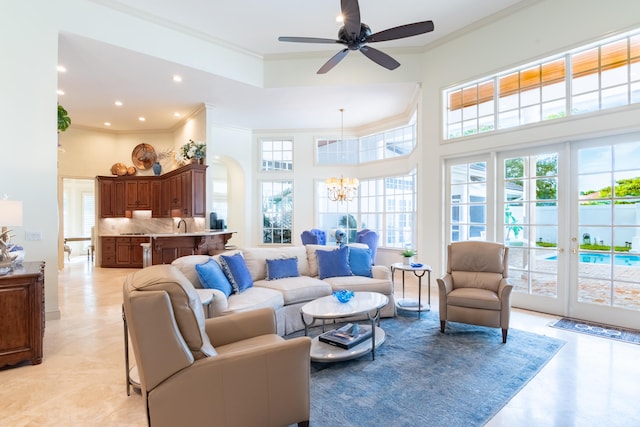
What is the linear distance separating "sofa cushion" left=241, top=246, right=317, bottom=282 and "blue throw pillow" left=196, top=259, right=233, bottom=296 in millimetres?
700

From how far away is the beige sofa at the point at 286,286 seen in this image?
131 inches

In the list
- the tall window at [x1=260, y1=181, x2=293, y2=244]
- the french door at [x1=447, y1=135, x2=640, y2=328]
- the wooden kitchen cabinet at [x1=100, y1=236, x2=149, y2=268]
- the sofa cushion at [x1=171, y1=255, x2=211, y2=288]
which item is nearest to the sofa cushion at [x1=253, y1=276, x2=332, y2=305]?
the sofa cushion at [x1=171, y1=255, x2=211, y2=288]

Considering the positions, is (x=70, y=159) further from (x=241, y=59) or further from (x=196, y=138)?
(x=241, y=59)

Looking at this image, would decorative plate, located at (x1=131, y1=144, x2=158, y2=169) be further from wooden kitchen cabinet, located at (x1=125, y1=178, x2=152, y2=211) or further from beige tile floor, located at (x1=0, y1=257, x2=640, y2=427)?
beige tile floor, located at (x1=0, y1=257, x2=640, y2=427)

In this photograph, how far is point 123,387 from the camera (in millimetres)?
2551

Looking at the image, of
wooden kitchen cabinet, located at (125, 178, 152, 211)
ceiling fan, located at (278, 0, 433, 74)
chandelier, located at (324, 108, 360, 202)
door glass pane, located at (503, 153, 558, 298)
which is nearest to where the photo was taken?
ceiling fan, located at (278, 0, 433, 74)

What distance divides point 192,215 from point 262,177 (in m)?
2.70

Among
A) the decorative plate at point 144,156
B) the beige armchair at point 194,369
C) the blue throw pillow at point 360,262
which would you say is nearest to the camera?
the beige armchair at point 194,369

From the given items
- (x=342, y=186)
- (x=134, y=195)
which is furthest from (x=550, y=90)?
(x=134, y=195)

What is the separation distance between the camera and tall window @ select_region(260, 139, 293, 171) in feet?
29.7

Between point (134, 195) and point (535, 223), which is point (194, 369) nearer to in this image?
point (535, 223)

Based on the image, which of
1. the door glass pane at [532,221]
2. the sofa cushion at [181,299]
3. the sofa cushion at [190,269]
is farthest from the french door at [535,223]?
the sofa cushion at [181,299]

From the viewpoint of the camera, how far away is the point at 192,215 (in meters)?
6.79

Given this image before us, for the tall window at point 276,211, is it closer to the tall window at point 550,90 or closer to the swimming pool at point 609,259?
the tall window at point 550,90
